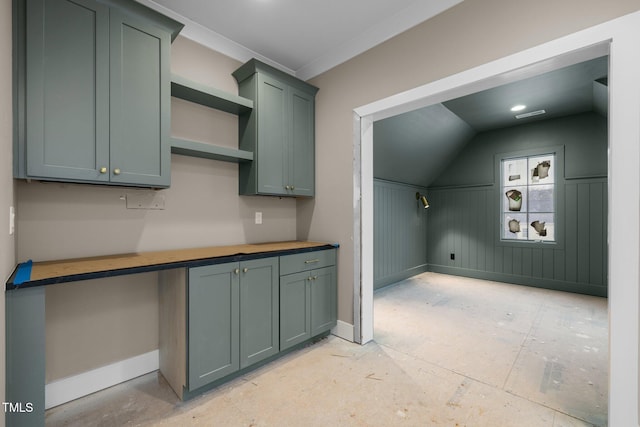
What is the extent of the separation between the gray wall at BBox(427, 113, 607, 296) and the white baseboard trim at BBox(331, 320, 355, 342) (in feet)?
12.1

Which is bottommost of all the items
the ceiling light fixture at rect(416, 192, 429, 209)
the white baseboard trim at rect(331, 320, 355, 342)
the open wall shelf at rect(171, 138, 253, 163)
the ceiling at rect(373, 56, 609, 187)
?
the white baseboard trim at rect(331, 320, 355, 342)

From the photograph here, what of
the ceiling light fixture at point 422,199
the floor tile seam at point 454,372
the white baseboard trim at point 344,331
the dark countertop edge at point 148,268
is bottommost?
the floor tile seam at point 454,372

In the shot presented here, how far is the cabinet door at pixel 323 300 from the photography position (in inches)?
101

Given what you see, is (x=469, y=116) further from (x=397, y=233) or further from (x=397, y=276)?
(x=397, y=276)

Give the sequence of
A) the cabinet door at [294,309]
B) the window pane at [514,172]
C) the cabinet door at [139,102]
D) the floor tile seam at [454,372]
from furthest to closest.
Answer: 1. the window pane at [514,172]
2. the cabinet door at [294,309]
3. the floor tile seam at [454,372]
4. the cabinet door at [139,102]

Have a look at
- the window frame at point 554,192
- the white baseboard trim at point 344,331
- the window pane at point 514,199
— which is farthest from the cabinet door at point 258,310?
the window pane at point 514,199

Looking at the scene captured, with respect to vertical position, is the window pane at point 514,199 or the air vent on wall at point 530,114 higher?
the air vent on wall at point 530,114

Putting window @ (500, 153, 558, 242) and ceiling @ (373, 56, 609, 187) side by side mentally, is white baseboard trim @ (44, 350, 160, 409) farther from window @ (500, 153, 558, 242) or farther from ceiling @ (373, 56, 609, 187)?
window @ (500, 153, 558, 242)

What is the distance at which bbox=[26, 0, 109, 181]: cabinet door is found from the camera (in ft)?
4.99

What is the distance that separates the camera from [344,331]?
274 cm

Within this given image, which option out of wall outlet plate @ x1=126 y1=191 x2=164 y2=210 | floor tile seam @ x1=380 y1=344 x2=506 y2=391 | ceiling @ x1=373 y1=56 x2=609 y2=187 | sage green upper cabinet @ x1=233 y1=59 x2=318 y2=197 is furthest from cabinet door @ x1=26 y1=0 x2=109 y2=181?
ceiling @ x1=373 y1=56 x2=609 y2=187

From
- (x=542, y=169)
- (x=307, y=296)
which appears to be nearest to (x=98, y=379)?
(x=307, y=296)

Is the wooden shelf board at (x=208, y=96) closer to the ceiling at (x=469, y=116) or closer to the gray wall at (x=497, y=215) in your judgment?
the ceiling at (x=469, y=116)

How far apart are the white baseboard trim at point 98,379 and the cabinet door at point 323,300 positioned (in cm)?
129
